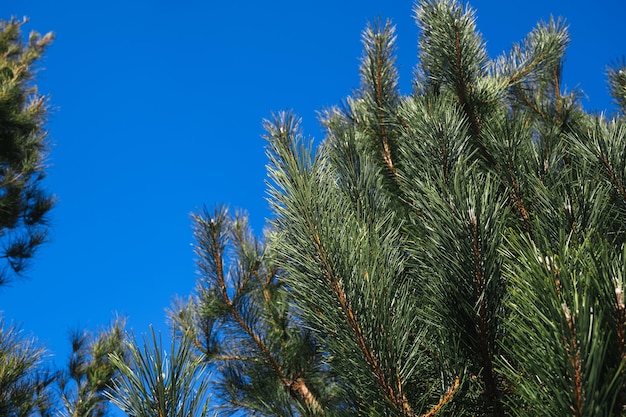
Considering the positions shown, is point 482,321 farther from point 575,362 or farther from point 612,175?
point 612,175

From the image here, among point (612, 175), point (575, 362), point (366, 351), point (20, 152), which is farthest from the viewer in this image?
point (20, 152)

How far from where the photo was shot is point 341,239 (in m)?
1.27

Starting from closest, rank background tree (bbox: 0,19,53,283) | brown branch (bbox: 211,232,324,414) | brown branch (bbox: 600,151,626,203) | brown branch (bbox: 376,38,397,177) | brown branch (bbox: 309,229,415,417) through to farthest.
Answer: brown branch (bbox: 309,229,415,417), brown branch (bbox: 600,151,626,203), brown branch (bbox: 376,38,397,177), brown branch (bbox: 211,232,324,414), background tree (bbox: 0,19,53,283)

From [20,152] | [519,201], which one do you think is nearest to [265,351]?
[519,201]

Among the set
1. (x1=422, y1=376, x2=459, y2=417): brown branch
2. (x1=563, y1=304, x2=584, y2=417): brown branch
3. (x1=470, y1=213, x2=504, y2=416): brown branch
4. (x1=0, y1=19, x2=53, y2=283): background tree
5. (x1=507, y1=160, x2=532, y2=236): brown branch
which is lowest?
(x1=563, y1=304, x2=584, y2=417): brown branch

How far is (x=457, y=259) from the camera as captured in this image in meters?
1.29

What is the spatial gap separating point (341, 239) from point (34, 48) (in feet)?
22.4

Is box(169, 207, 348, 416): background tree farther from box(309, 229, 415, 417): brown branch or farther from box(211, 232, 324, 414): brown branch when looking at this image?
box(309, 229, 415, 417): brown branch

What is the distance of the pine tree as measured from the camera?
2.85 ft

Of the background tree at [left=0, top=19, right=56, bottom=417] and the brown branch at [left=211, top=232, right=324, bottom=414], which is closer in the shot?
the brown branch at [left=211, top=232, right=324, bottom=414]

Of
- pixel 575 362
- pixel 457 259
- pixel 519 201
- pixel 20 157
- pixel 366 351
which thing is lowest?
pixel 575 362

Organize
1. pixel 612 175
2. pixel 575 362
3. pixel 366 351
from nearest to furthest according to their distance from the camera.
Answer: pixel 575 362 → pixel 366 351 → pixel 612 175

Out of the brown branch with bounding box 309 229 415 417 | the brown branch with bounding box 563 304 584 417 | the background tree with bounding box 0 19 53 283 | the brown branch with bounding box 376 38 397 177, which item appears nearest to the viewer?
the brown branch with bounding box 563 304 584 417

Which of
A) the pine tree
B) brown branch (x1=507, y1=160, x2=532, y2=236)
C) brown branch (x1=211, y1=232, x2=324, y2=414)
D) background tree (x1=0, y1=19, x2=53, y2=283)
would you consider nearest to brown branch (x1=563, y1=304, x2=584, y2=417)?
the pine tree
